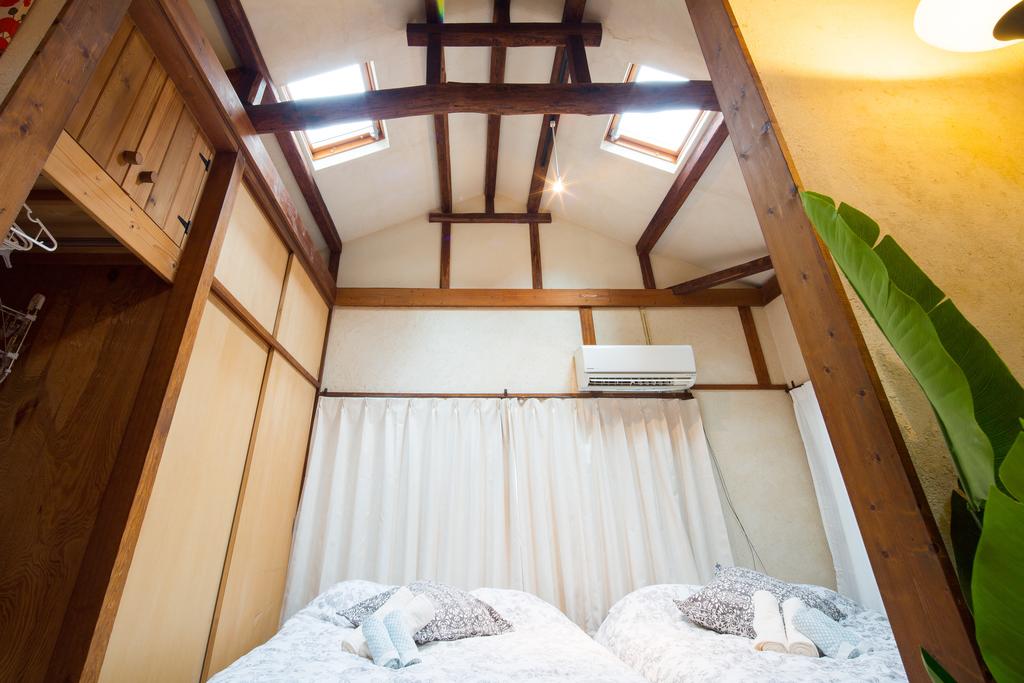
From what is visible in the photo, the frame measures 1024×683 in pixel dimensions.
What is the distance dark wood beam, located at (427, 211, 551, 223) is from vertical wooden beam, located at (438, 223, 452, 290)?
0.07 metres

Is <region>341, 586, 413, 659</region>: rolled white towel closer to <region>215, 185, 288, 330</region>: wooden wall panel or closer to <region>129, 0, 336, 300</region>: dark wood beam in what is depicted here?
<region>215, 185, 288, 330</region>: wooden wall panel

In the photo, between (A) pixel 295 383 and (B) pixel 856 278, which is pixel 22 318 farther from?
(B) pixel 856 278

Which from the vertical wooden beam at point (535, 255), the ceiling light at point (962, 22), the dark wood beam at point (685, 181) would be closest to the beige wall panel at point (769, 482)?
the dark wood beam at point (685, 181)

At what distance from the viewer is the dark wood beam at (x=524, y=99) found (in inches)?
79.7

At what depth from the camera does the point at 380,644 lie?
1627mm

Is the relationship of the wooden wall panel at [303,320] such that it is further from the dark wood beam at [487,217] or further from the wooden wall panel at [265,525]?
the dark wood beam at [487,217]

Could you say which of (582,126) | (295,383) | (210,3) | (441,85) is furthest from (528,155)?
(295,383)

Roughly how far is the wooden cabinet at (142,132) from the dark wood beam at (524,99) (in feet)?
1.85

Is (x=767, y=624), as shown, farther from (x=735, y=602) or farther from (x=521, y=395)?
(x=521, y=395)

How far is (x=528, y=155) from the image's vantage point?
3.44 m

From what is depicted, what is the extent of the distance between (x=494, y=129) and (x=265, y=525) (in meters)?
3.01

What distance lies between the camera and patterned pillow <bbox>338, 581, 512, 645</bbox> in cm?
185

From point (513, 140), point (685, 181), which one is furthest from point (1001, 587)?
point (513, 140)

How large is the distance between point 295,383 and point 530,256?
7.16 ft
